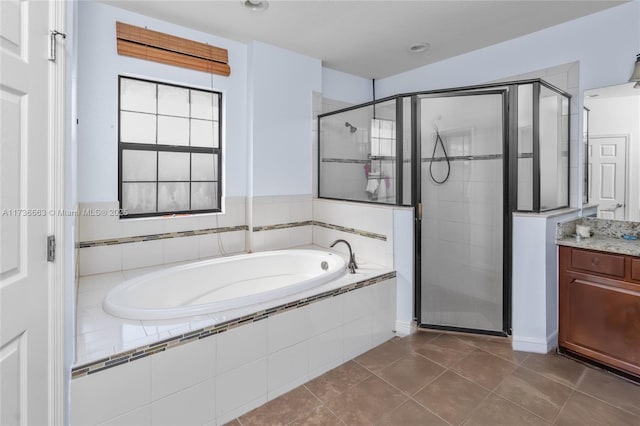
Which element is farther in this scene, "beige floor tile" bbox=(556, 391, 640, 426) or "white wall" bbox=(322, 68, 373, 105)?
"white wall" bbox=(322, 68, 373, 105)

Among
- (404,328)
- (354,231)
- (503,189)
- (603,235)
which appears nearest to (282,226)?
(354,231)

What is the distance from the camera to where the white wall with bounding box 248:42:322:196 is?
126 inches

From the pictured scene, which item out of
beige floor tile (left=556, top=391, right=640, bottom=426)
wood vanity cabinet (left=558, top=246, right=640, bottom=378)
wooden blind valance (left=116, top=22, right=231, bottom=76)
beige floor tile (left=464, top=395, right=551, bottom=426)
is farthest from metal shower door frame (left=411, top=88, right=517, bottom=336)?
wooden blind valance (left=116, top=22, right=231, bottom=76)

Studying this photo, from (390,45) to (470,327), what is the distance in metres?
2.64

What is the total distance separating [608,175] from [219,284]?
3168 mm

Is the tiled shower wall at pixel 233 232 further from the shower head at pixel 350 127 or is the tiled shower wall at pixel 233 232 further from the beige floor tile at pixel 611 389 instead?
the beige floor tile at pixel 611 389

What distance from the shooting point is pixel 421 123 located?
267 centimetres

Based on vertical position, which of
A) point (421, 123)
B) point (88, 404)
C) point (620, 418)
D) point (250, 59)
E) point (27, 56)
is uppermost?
point (250, 59)

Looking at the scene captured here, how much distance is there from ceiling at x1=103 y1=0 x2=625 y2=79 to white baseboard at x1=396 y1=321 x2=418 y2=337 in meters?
2.46

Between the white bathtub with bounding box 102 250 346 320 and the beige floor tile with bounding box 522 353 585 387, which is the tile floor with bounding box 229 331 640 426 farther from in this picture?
the white bathtub with bounding box 102 250 346 320

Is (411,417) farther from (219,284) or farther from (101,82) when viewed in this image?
(101,82)

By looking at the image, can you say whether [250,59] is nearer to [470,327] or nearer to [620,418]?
[470,327]

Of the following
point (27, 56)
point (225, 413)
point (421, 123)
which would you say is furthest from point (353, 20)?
point (225, 413)

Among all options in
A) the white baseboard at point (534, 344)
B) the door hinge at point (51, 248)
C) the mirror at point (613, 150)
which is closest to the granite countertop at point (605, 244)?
the mirror at point (613, 150)
